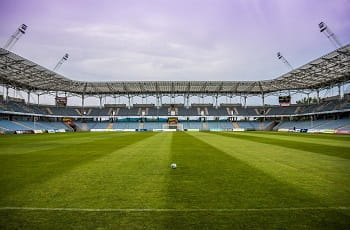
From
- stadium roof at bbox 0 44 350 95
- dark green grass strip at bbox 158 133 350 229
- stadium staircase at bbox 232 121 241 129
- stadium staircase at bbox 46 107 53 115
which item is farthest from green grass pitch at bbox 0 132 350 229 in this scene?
stadium staircase at bbox 46 107 53 115

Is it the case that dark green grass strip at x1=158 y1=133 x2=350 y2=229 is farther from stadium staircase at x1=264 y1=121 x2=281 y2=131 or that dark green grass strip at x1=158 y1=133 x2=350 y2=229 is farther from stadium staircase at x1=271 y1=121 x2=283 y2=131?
stadium staircase at x1=271 y1=121 x2=283 y2=131

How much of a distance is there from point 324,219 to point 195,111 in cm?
8016

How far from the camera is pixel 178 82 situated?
223 ft

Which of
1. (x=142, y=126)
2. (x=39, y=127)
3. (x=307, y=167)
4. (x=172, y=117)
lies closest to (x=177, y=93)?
(x=172, y=117)

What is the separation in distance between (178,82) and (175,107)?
1994 centimetres

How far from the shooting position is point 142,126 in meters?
78.4

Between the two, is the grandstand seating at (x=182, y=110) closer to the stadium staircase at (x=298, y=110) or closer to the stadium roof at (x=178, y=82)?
the stadium staircase at (x=298, y=110)

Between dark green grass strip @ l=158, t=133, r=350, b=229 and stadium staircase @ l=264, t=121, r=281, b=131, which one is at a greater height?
dark green grass strip @ l=158, t=133, r=350, b=229

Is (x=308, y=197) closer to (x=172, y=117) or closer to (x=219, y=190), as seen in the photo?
(x=219, y=190)

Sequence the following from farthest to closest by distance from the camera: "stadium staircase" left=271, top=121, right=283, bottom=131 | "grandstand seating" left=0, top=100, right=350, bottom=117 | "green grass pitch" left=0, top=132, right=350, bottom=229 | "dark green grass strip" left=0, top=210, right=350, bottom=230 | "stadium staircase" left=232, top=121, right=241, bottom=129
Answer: "stadium staircase" left=232, top=121, right=241, bottom=129 → "grandstand seating" left=0, top=100, right=350, bottom=117 → "stadium staircase" left=271, top=121, right=283, bottom=131 → "green grass pitch" left=0, top=132, right=350, bottom=229 → "dark green grass strip" left=0, top=210, right=350, bottom=230

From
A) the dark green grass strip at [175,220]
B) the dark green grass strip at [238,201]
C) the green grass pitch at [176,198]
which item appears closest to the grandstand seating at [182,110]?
the green grass pitch at [176,198]

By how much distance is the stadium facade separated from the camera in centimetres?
5616

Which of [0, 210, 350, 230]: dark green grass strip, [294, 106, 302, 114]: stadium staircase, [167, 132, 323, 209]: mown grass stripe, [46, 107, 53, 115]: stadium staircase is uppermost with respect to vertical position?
[46, 107, 53, 115]: stadium staircase

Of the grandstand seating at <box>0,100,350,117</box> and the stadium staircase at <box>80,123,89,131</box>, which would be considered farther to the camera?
the stadium staircase at <box>80,123,89,131</box>
